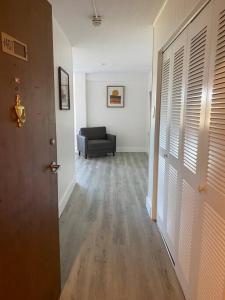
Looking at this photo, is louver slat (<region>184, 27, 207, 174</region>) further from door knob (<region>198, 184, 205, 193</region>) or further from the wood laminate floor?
the wood laminate floor

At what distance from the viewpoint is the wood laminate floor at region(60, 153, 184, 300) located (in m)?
1.73

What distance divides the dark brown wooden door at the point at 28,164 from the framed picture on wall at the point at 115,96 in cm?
559

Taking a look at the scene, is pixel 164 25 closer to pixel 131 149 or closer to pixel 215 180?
pixel 215 180

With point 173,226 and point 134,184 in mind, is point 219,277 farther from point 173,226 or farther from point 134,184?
point 134,184

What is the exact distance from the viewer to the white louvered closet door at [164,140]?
7.28 ft

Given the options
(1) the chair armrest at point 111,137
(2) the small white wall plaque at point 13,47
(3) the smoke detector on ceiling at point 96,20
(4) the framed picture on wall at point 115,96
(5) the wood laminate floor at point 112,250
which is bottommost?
(5) the wood laminate floor at point 112,250

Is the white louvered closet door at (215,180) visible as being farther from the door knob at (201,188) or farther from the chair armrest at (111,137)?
the chair armrest at (111,137)

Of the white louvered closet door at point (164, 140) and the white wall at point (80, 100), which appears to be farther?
the white wall at point (80, 100)

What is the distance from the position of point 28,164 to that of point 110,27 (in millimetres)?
2354

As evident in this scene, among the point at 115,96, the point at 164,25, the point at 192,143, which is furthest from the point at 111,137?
the point at 192,143

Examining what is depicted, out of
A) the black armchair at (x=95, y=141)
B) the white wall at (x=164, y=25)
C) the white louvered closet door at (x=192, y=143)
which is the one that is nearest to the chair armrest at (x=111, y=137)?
the black armchair at (x=95, y=141)

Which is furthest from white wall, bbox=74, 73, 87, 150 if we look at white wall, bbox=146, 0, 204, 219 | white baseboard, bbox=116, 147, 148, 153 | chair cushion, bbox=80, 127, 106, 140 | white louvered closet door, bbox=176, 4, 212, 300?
white louvered closet door, bbox=176, 4, 212, 300

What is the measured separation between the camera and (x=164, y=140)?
7.76 feet

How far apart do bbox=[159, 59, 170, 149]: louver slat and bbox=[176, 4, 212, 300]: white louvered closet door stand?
2.02ft
